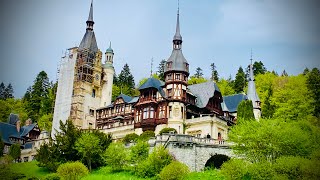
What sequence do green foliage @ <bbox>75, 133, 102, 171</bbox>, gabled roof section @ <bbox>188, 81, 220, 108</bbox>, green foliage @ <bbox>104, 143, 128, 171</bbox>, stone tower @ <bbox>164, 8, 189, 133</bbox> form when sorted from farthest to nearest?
gabled roof section @ <bbox>188, 81, 220, 108</bbox> < stone tower @ <bbox>164, 8, 189, 133</bbox> < green foliage @ <bbox>75, 133, 102, 171</bbox> < green foliage @ <bbox>104, 143, 128, 171</bbox>

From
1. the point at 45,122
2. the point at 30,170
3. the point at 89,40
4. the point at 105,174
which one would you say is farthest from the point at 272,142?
the point at 45,122

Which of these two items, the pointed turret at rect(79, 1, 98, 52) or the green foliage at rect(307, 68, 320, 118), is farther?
the pointed turret at rect(79, 1, 98, 52)

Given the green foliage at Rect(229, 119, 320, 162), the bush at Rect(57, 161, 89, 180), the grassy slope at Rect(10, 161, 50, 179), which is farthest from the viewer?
the grassy slope at Rect(10, 161, 50, 179)

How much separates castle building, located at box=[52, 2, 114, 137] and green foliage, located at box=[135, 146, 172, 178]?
25.1m

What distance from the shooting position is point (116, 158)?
37594 mm

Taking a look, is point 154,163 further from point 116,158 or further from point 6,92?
point 6,92

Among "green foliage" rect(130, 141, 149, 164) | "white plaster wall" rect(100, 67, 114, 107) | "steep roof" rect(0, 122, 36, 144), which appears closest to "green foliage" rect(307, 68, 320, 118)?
"green foliage" rect(130, 141, 149, 164)

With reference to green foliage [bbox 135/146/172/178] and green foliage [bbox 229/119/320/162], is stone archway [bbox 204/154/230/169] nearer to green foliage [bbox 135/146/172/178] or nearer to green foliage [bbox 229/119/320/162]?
green foliage [bbox 229/119/320/162]

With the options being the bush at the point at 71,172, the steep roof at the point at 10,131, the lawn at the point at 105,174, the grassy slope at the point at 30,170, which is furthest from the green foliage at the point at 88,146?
the steep roof at the point at 10,131

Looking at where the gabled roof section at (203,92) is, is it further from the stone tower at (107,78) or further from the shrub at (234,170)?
the shrub at (234,170)

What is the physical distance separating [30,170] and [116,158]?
1115 centimetres

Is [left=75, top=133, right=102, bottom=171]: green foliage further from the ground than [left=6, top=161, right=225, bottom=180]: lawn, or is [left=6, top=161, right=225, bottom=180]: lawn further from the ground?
[left=75, top=133, right=102, bottom=171]: green foliage

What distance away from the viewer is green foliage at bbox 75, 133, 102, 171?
39.6 m

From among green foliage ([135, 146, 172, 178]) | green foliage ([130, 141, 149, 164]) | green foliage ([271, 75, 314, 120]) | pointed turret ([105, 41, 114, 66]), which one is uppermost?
pointed turret ([105, 41, 114, 66])
